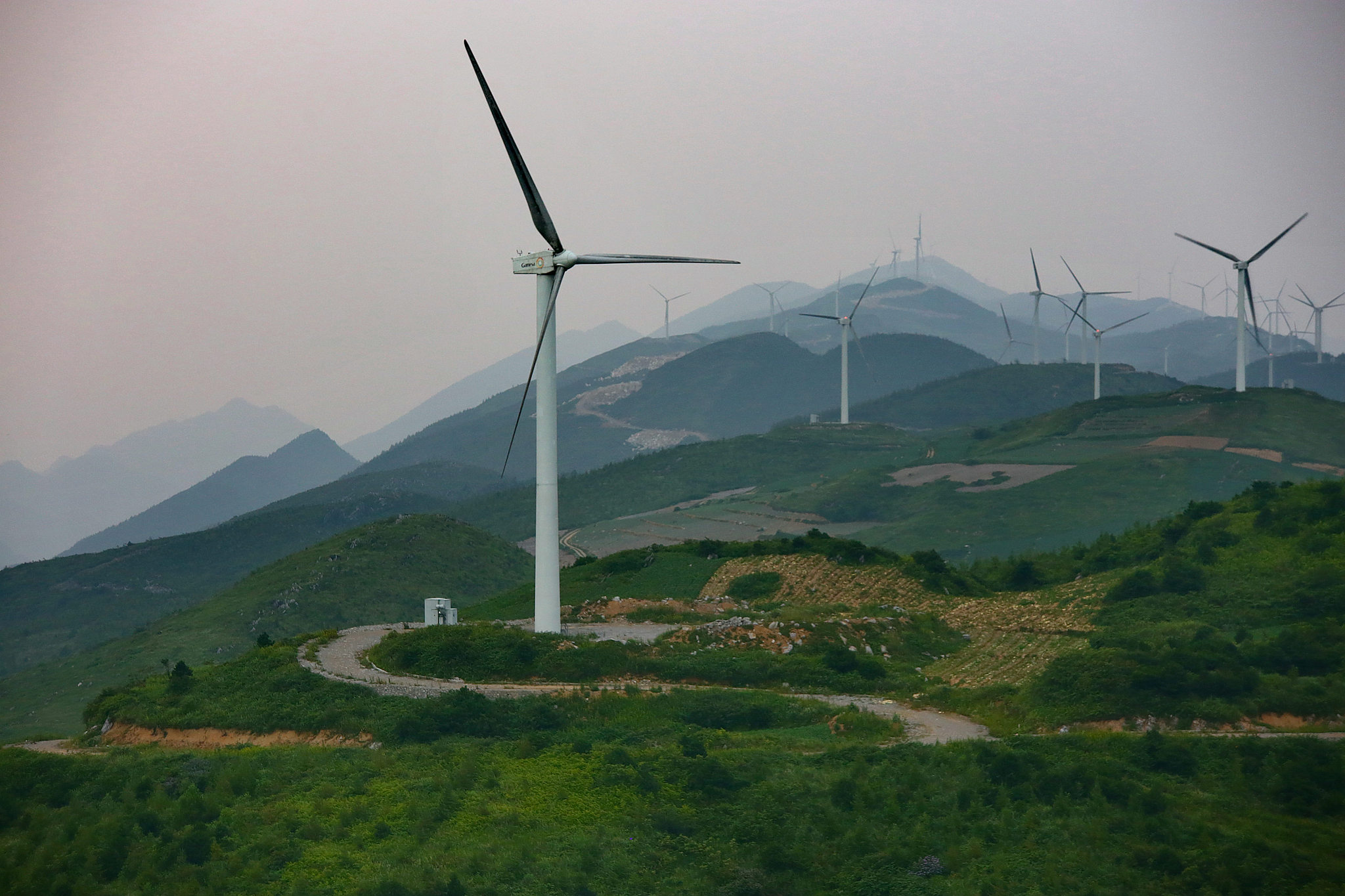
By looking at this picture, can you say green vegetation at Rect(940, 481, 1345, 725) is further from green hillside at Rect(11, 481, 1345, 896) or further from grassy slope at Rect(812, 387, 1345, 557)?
grassy slope at Rect(812, 387, 1345, 557)

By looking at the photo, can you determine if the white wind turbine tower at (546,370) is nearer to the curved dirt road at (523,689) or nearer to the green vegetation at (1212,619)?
the curved dirt road at (523,689)

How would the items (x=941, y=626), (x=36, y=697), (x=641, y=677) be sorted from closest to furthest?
1. (x=641, y=677)
2. (x=941, y=626)
3. (x=36, y=697)

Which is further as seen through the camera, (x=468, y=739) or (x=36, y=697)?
(x=36, y=697)

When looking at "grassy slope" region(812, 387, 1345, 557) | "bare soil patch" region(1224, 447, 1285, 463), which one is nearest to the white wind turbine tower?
"grassy slope" region(812, 387, 1345, 557)

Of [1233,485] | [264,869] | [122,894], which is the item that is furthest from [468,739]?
[1233,485]

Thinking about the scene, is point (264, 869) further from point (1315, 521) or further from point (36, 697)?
point (36, 697)

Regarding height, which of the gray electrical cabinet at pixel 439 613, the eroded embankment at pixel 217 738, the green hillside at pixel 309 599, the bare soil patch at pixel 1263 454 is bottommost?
the green hillside at pixel 309 599

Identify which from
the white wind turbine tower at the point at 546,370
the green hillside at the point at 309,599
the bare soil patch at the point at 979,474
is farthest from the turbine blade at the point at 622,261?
the bare soil patch at the point at 979,474
